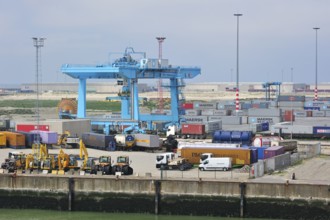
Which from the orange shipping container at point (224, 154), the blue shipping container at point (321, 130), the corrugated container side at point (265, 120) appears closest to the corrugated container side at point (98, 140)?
the orange shipping container at point (224, 154)

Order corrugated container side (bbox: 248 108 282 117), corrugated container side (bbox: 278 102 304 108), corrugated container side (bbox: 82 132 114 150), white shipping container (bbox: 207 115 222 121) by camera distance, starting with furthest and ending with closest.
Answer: corrugated container side (bbox: 278 102 304 108)
corrugated container side (bbox: 248 108 282 117)
white shipping container (bbox: 207 115 222 121)
corrugated container side (bbox: 82 132 114 150)

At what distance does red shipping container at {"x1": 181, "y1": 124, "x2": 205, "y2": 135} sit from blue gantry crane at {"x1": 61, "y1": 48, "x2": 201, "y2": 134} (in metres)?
4.47

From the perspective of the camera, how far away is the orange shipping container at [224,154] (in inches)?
1754

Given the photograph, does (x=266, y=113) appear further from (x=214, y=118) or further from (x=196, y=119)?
(x=196, y=119)

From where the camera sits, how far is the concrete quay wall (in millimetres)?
34531

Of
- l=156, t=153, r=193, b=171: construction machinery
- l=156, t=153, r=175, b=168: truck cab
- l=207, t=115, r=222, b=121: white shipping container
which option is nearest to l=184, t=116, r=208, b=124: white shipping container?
l=207, t=115, r=222, b=121: white shipping container

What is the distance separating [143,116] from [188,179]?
34681 mm

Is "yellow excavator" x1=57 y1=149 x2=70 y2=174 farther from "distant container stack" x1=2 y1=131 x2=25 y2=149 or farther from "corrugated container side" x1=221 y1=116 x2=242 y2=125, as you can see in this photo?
"corrugated container side" x1=221 y1=116 x2=242 y2=125

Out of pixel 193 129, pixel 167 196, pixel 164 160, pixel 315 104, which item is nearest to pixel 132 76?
pixel 193 129

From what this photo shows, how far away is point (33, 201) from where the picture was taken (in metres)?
38.1

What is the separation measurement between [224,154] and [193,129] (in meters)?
21.5

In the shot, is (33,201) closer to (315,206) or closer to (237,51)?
(315,206)

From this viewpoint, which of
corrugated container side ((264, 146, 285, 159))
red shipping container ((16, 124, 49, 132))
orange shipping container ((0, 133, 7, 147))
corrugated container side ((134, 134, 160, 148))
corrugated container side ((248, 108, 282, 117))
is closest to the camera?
corrugated container side ((264, 146, 285, 159))

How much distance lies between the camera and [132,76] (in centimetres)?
6744
